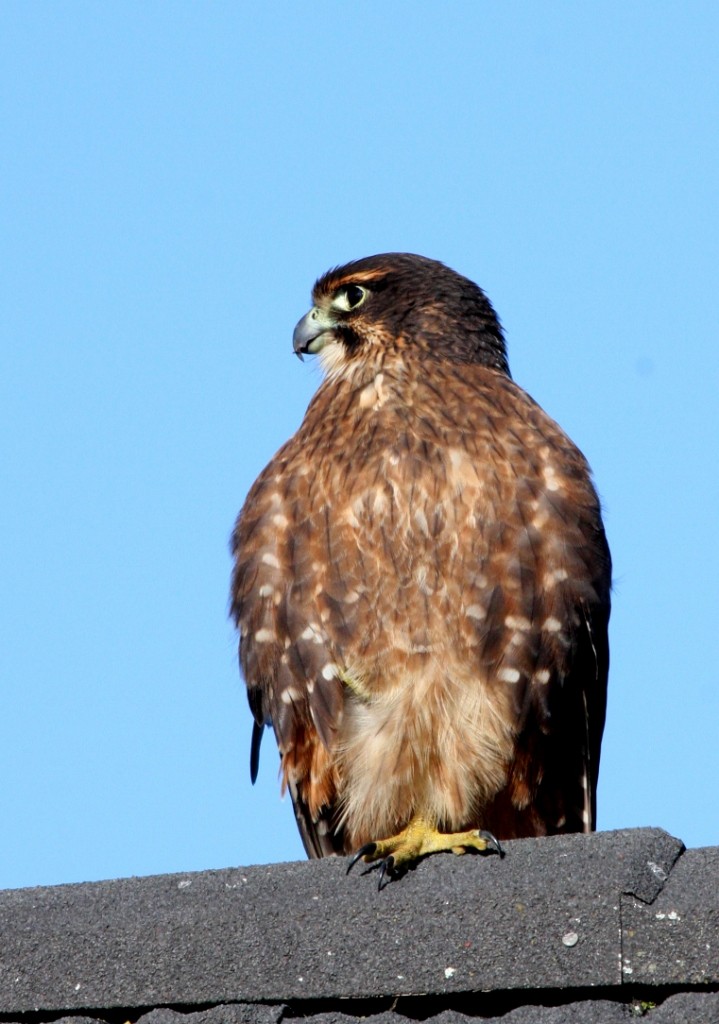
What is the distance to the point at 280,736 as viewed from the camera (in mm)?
4332

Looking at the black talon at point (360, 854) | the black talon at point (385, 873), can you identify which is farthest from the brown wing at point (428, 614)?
the black talon at point (385, 873)

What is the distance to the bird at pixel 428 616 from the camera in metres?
4.08

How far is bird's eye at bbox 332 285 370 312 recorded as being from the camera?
5.16 metres

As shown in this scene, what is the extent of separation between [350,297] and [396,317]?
22 centimetres

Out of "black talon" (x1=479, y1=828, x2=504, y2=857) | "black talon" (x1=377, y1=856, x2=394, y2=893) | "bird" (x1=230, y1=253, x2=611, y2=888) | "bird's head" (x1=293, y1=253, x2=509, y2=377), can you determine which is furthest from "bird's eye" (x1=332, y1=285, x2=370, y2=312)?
"black talon" (x1=377, y1=856, x2=394, y2=893)

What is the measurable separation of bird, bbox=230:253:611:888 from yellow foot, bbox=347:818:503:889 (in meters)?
0.20

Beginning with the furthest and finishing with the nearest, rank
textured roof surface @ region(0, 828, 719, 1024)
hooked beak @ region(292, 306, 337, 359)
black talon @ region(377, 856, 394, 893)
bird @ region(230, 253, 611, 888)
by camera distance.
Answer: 1. hooked beak @ region(292, 306, 337, 359)
2. bird @ region(230, 253, 611, 888)
3. black talon @ region(377, 856, 394, 893)
4. textured roof surface @ region(0, 828, 719, 1024)

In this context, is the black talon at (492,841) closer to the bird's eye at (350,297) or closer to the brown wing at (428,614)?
the brown wing at (428,614)

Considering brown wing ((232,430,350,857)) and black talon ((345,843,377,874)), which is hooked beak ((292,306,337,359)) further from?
black talon ((345,843,377,874))

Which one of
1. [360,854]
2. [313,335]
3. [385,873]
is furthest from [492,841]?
[313,335]

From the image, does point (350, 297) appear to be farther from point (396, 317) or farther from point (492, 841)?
point (492, 841)

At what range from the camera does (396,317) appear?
504 cm

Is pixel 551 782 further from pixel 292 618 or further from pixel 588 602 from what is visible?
pixel 292 618

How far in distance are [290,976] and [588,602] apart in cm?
Result: 202
